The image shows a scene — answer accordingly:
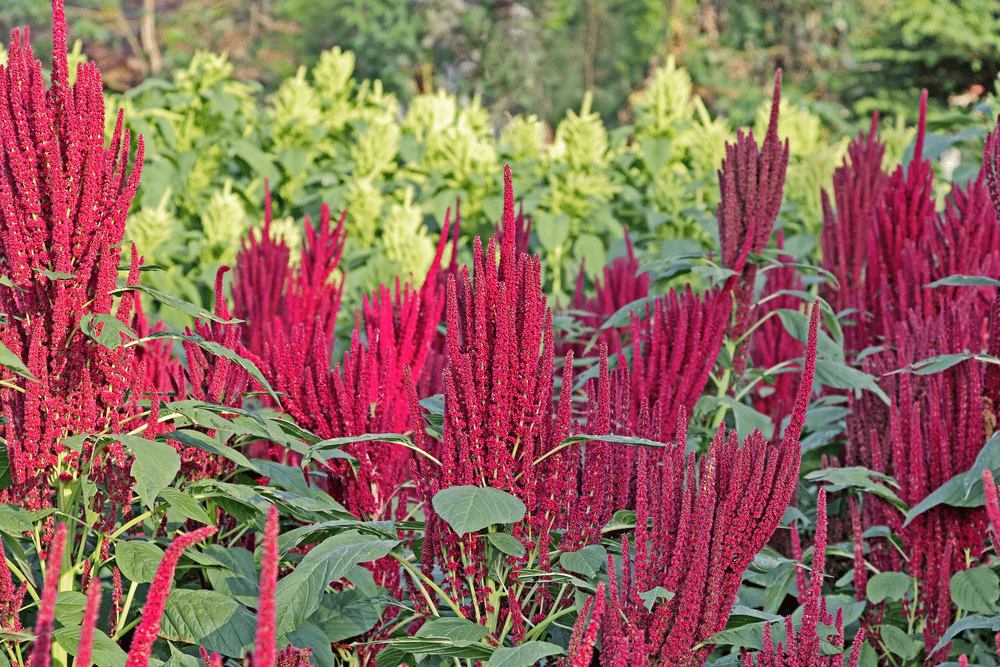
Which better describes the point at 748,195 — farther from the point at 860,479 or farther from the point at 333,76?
the point at 333,76

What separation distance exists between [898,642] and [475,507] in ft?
3.44

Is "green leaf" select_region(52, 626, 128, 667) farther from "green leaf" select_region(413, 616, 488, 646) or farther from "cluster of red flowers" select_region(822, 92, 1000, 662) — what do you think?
"cluster of red flowers" select_region(822, 92, 1000, 662)

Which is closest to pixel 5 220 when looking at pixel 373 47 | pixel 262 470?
pixel 262 470

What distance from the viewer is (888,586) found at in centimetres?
191

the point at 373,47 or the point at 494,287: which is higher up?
the point at 373,47

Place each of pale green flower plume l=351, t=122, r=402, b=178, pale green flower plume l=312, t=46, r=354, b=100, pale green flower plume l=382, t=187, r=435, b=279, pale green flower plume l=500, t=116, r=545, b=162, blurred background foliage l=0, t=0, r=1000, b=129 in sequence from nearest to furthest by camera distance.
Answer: pale green flower plume l=382, t=187, r=435, b=279 → pale green flower plume l=351, t=122, r=402, b=178 → pale green flower plume l=500, t=116, r=545, b=162 → pale green flower plume l=312, t=46, r=354, b=100 → blurred background foliage l=0, t=0, r=1000, b=129

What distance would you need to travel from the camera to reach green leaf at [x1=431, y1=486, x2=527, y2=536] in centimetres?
130

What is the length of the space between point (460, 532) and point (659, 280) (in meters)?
1.39

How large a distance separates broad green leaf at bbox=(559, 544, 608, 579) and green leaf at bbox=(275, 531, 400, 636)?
26cm

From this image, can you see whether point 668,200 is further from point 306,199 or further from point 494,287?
point 494,287

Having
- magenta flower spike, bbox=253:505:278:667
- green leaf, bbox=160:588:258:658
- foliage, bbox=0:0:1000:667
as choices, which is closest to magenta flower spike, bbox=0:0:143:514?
foliage, bbox=0:0:1000:667

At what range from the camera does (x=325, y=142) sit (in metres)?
5.71

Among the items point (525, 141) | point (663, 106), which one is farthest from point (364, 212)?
point (663, 106)

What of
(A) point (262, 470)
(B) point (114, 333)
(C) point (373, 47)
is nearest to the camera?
(B) point (114, 333)
